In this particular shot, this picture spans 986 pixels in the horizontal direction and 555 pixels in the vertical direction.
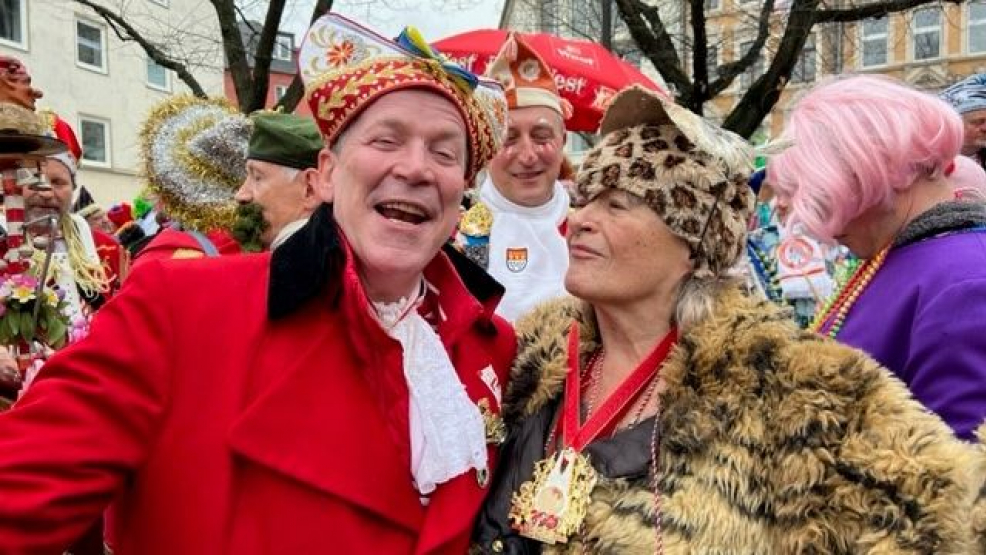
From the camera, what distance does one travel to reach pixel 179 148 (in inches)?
160

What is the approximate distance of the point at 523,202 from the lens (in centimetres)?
376

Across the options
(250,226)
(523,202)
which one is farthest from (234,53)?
(523,202)

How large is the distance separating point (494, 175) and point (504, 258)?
0.40m

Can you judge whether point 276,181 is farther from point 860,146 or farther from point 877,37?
point 877,37

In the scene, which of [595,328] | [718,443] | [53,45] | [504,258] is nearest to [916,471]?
[718,443]

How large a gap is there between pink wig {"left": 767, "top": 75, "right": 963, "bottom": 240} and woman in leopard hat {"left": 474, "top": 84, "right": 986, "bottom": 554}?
38cm

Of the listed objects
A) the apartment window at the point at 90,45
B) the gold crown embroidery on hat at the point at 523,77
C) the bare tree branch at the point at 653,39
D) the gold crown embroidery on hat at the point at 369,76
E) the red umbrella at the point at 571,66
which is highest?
the apartment window at the point at 90,45

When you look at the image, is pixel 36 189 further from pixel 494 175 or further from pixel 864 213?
pixel 864 213

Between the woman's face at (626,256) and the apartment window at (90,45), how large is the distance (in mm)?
22574

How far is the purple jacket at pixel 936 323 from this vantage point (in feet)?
6.31

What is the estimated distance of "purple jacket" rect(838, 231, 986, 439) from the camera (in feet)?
6.31

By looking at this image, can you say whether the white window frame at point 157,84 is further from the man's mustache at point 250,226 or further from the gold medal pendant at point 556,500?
the gold medal pendant at point 556,500

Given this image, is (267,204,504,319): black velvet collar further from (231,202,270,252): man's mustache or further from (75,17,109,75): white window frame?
(75,17,109,75): white window frame

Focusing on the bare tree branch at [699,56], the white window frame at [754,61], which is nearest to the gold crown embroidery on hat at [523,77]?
the bare tree branch at [699,56]
